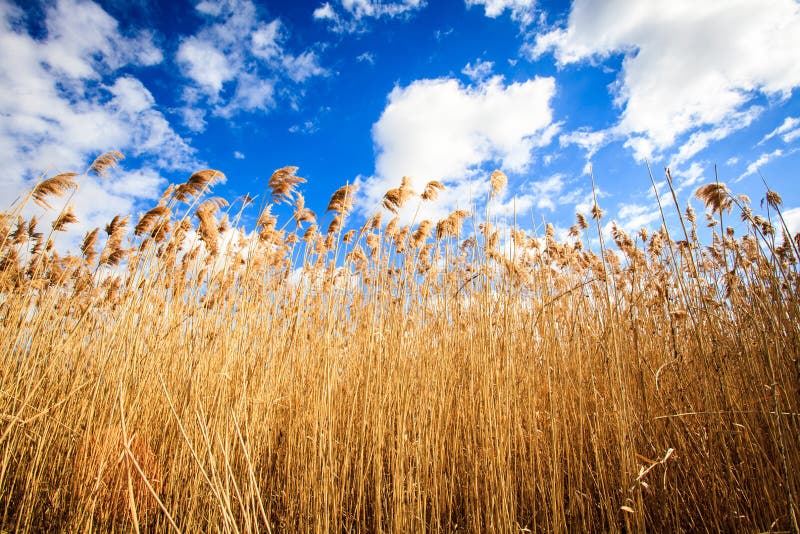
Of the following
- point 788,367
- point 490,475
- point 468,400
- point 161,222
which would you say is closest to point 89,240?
point 161,222

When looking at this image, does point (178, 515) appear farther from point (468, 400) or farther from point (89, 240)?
point (89, 240)

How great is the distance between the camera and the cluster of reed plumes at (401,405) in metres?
1.85

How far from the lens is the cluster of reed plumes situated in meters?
1.85

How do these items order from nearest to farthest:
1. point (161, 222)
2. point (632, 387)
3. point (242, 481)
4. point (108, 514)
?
point (108, 514), point (242, 481), point (632, 387), point (161, 222)

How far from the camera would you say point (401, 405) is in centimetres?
220

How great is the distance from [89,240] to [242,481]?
11.8 ft

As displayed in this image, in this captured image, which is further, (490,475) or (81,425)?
(81,425)

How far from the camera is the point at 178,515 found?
2.07 m

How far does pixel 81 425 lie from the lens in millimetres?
2430

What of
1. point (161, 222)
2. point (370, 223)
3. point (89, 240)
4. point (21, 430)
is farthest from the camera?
point (89, 240)

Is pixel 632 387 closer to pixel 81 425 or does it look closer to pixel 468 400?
pixel 468 400

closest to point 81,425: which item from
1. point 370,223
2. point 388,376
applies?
point 388,376

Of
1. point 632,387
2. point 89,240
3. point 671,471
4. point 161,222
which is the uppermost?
point 89,240

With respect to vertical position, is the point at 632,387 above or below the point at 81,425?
above
